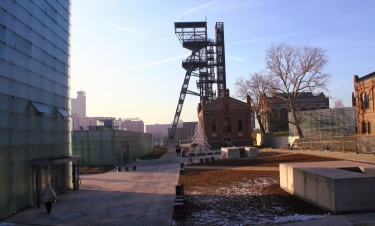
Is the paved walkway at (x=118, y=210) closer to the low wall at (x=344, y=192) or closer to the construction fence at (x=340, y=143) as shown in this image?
the low wall at (x=344, y=192)

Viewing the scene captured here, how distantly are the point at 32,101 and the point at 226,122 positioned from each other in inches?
2073

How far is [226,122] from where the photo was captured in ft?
229

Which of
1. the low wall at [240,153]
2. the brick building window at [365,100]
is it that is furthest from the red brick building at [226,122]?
the low wall at [240,153]

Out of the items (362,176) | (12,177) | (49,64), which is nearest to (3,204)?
(12,177)

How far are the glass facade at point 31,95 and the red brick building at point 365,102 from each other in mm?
39431

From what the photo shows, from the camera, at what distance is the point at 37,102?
20.3m

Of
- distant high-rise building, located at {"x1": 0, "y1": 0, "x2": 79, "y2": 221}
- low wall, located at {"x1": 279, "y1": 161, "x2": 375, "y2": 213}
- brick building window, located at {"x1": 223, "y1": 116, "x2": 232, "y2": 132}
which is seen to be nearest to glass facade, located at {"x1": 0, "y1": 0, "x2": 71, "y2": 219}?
distant high-rise building, located at {"x1": 0, "y1": 0, "x2": 79, "y2": 221}

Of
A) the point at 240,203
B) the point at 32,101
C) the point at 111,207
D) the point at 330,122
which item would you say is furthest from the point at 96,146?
the point at 330,122

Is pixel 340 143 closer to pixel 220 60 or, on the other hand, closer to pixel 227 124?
pixel 227 124

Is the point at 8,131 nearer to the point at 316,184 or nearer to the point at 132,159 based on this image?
the point at 316,184

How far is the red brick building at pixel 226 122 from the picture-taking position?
2719 inches

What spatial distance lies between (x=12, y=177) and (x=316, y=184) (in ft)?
43.4

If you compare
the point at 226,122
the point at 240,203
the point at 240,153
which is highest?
the point at 226,122

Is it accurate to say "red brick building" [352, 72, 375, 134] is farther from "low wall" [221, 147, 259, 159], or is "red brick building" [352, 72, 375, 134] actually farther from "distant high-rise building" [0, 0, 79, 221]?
"distant high-rise building" [0, 0, 79, 221]
